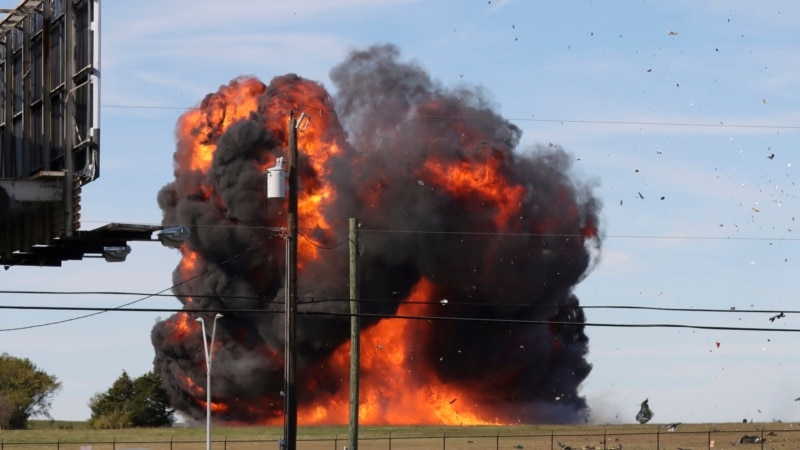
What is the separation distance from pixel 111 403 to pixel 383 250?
24491 millimetres

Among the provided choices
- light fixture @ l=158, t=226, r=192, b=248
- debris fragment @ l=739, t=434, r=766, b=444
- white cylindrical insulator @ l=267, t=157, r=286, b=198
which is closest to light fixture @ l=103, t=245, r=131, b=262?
light fixture @ l=158, t=226, r=192, b=248

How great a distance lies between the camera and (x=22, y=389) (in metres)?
112

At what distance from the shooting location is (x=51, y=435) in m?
88.6

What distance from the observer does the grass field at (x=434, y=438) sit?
222 feet

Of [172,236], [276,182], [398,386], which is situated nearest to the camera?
[172,236]

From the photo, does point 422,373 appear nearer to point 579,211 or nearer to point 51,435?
point 579,211

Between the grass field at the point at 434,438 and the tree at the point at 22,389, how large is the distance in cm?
1802

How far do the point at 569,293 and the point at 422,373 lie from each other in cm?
1382

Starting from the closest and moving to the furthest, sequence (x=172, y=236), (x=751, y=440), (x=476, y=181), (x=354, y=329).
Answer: (x=172, y=236)
(x=354, y=329)
(x=751, y=440)
(x=476, y=181)

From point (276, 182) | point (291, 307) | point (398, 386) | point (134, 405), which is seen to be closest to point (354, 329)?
point (291, 307)

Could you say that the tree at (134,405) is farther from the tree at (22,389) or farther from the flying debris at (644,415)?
the flying debris at (644,415)

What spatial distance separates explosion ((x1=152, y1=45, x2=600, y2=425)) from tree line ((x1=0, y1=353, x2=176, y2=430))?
8.44 ft

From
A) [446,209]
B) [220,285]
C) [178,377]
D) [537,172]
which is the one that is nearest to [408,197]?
[446,209]

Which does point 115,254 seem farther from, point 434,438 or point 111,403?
point 111,403
